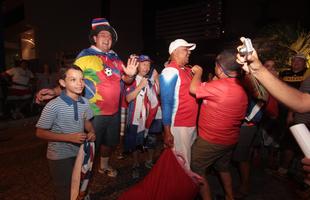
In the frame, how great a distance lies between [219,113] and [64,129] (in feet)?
5.58

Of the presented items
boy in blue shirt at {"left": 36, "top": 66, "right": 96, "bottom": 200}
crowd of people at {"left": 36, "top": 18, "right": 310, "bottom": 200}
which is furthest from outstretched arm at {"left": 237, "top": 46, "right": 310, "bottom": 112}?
boy in blue shirt at {"left": 36, "top": 66, "right": 96, "bottom": 200}

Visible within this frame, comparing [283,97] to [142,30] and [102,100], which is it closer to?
[102,100]

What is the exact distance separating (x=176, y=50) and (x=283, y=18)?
32.0ft

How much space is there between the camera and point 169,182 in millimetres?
2641

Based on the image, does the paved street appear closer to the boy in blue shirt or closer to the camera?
the boy in blue shirt

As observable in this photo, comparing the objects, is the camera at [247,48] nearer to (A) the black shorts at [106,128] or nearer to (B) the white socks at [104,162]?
(A) the black shorts at [106,128]

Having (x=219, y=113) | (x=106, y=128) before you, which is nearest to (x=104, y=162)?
(x=106, y=128)

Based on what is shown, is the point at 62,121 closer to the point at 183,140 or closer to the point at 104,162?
the point at 183,140

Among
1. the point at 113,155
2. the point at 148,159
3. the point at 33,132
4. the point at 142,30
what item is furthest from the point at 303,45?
the point at 142,30

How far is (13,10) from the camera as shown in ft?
45.7

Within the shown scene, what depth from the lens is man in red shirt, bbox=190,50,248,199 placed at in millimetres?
2840

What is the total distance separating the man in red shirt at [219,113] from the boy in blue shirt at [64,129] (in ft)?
4.31

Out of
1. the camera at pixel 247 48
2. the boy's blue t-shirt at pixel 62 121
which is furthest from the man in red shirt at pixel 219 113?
the boy's blue t-shirt at pixel 62 121

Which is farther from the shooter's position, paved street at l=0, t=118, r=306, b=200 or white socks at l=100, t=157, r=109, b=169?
white socks at l=100, t=157, r=109, b=169
